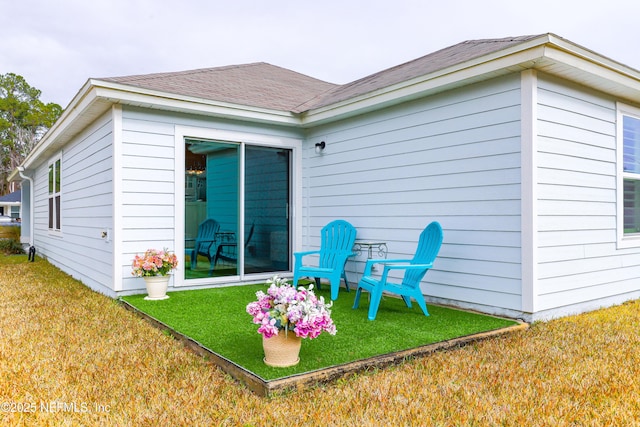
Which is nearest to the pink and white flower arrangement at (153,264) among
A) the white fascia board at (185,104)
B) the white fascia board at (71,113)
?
the white fascia board at (185,104)

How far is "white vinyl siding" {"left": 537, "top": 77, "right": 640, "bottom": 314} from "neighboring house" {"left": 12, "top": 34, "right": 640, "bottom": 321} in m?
0.02

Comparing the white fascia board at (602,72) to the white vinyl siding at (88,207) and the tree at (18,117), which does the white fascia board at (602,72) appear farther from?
the tree at (18,117)

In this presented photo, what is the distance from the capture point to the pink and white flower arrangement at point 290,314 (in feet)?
8.30

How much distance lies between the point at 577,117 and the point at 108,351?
14.8 feet

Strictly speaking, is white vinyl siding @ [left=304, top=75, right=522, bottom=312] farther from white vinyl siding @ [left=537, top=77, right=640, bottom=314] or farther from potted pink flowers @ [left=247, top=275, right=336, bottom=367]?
potted pink flowers @ [left=247, top=275, right=336, bottom=367]

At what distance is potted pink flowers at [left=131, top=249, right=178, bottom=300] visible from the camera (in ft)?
15.4

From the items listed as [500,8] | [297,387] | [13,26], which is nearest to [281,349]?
[297,387]

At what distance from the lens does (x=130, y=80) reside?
523 cm

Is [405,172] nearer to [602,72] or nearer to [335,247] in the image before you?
[335,247]

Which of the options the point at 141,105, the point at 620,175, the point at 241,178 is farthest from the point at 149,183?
the point at 620,175

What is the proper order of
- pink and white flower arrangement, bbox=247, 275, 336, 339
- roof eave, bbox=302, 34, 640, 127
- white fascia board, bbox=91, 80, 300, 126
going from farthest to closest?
white fascia board, bbox=91, 80, 300, 126, roof eave, bbox=302, 34, 640, 127, pink and white flower arrangement, bbox=247, 275, 336, 339

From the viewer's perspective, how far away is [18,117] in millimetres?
32594

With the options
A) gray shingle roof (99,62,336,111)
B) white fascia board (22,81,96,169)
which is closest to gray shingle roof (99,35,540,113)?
gray shingle roof (99,62,336,111)

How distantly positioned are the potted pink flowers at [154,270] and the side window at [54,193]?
444 cm
